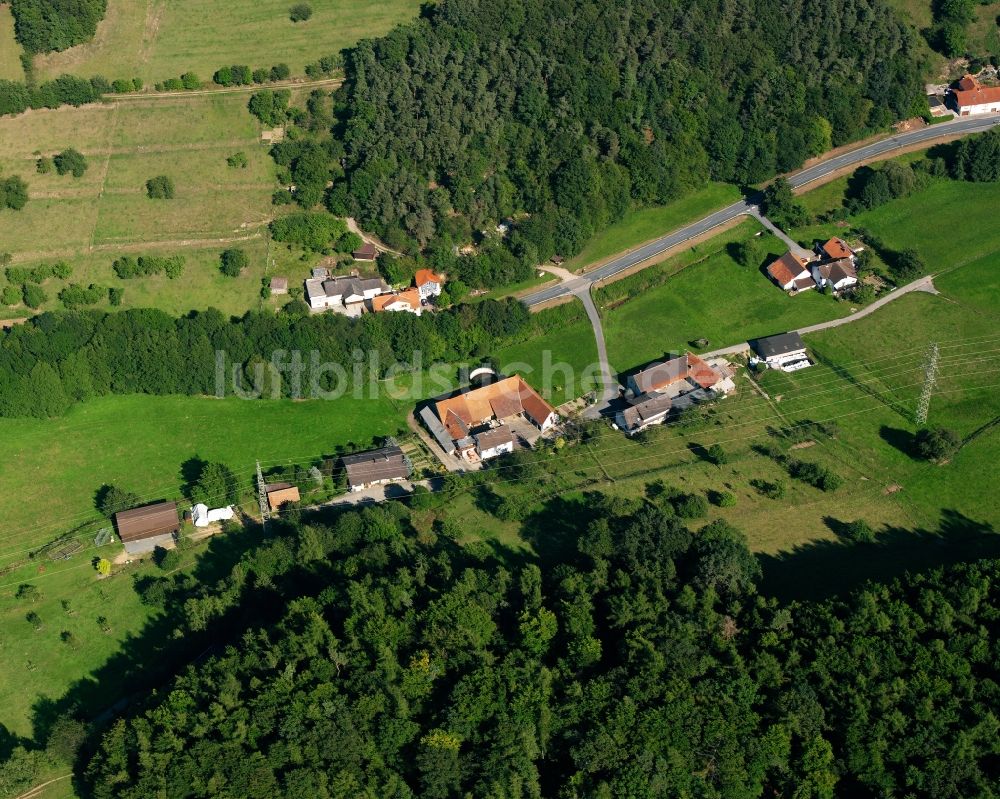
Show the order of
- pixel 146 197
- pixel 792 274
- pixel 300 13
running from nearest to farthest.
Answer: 1. pixel 792 274
2. pixel 146 197
3. pixel 300 13

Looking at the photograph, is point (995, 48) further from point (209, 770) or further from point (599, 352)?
point (209, 770)

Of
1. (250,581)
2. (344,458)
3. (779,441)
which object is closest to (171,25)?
(344,458)

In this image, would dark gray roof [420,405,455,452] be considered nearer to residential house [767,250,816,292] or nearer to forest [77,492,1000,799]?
forest [77,492,1000,799]

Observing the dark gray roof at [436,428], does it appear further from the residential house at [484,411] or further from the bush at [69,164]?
the bush at [69,164]

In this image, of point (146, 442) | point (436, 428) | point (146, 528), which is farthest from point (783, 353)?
point (146, 442)

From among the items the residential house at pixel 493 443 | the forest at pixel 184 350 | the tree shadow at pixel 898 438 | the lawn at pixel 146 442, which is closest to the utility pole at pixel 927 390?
the tree shadow at pixel 898 438

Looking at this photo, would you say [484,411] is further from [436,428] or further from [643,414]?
[643,414]
